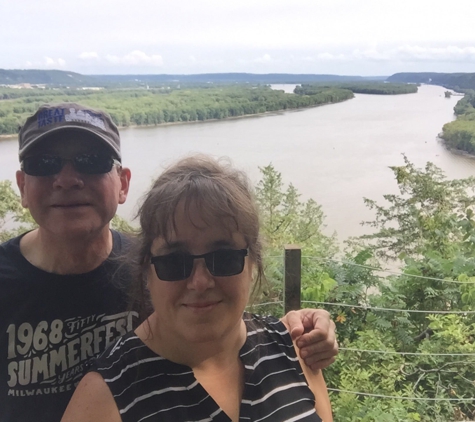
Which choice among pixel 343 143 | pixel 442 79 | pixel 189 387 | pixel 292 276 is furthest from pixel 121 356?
pixel 343 143

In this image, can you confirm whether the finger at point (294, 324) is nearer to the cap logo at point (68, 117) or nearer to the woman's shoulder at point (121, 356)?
the woman's shoulder at point (121, 356)

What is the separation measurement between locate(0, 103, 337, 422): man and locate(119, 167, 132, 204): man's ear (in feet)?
0.20

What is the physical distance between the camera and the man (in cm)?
85

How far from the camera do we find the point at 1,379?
0.85 meters

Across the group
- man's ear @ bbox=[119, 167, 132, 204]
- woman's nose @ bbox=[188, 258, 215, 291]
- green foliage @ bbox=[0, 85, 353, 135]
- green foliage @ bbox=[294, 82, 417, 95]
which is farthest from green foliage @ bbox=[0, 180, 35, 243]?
green foliage @ bbox=[294, 82, 417, 95]

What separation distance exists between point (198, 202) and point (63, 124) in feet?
1.22

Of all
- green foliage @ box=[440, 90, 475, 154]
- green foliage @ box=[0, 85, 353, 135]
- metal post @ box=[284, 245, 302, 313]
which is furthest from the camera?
green foliage @ box=[440, 90, 475, 154]

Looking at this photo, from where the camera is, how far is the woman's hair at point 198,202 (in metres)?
0.70

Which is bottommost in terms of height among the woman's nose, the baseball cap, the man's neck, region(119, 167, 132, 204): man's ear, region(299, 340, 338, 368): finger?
region(299, 340, 338, 368): finger

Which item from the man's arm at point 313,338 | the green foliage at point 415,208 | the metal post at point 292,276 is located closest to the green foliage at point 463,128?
the green foliage at point 415,208

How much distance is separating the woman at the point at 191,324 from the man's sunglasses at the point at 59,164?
0.22 metres

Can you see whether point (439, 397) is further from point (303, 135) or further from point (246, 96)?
point (303, 135)

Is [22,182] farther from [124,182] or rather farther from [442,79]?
[442,79]

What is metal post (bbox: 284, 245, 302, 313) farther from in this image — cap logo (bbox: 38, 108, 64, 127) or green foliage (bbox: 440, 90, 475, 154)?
green foliage (bbox: 440, 90, 475, 154)
